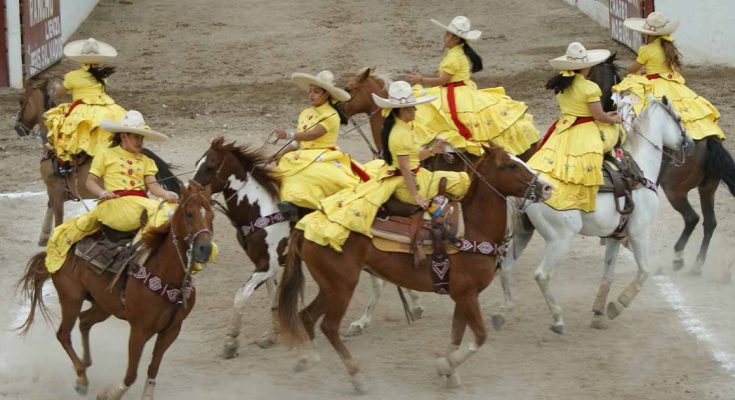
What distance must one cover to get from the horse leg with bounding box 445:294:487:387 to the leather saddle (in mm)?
2534

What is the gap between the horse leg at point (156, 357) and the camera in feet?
30.4

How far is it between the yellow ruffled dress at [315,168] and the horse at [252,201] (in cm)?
16

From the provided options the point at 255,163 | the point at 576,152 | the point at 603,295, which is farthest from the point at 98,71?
the point at 603,295

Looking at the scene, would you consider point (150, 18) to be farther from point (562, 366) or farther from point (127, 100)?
point (562, 366)

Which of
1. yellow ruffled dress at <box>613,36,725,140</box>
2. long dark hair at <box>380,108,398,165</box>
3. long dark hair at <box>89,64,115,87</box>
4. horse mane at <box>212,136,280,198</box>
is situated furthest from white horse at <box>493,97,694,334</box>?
long dark hair at <box>89,64,115,87</box>

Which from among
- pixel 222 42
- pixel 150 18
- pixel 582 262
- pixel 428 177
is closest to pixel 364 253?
pixel 428 177

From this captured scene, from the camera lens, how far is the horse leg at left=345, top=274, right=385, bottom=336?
11.3m

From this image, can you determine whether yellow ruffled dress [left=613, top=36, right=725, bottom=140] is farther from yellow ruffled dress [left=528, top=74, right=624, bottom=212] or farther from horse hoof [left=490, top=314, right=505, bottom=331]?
horse hoof [left=490, top=314, right=505, bottom=331]

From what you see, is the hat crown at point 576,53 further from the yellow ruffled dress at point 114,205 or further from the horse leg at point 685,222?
the yellow ruffled dress at point 114,205

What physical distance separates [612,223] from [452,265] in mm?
2094

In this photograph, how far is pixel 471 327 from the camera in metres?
9.84

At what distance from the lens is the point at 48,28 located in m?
21.9

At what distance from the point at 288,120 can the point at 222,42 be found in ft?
21.4

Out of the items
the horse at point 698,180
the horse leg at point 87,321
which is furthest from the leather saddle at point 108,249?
the horse at point 698,180
